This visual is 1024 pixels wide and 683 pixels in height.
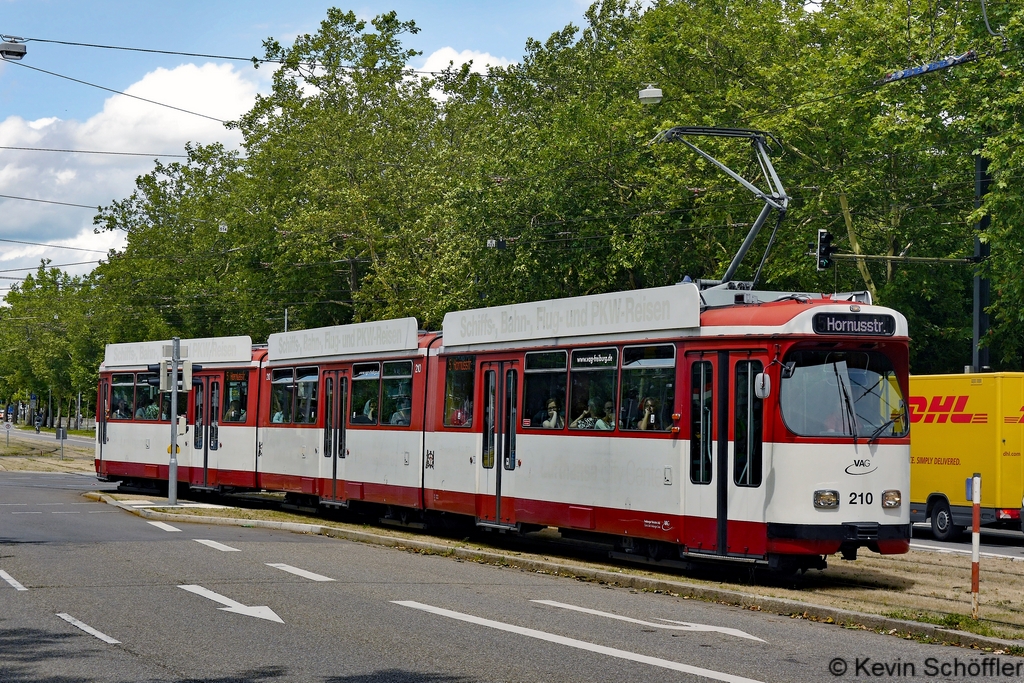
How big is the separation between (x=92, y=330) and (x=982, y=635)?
82662 mm

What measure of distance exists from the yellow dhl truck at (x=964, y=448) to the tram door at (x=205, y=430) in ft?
47.8

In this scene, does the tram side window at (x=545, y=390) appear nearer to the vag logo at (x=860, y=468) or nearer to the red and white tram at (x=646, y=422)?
the red and white tram at (x=646, y=422)

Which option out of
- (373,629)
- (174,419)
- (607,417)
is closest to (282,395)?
(174,419)

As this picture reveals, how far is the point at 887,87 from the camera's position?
34.2m

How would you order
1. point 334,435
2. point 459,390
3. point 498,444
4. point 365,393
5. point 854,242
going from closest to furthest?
point 498,444, point 459,390, point 365,393, point 334,435, point 854,242

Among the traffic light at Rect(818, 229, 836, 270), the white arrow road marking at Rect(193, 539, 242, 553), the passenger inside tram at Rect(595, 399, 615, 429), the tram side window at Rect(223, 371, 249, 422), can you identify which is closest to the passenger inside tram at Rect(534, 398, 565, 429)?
the passenger inside tram at Rect(595, 399, 615, 429)

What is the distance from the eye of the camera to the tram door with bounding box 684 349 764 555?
49.6ft

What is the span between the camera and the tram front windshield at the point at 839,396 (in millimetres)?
15070

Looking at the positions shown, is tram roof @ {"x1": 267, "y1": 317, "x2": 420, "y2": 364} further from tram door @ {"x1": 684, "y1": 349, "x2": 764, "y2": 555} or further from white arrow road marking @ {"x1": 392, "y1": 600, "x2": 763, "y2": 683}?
white arrow road marking @ {"x1": 392, "y1": 600, "x2": 763, "y2": 683}

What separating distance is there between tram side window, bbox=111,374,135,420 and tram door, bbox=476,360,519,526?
1575 cm

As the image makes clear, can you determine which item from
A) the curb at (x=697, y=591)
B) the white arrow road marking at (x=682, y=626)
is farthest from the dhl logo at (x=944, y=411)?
the white arrow road marking at (x=682, y=626)

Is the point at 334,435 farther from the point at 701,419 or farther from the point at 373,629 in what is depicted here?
the point at 373,629

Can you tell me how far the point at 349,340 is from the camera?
80.6 feet

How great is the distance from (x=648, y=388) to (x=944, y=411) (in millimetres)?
9703
